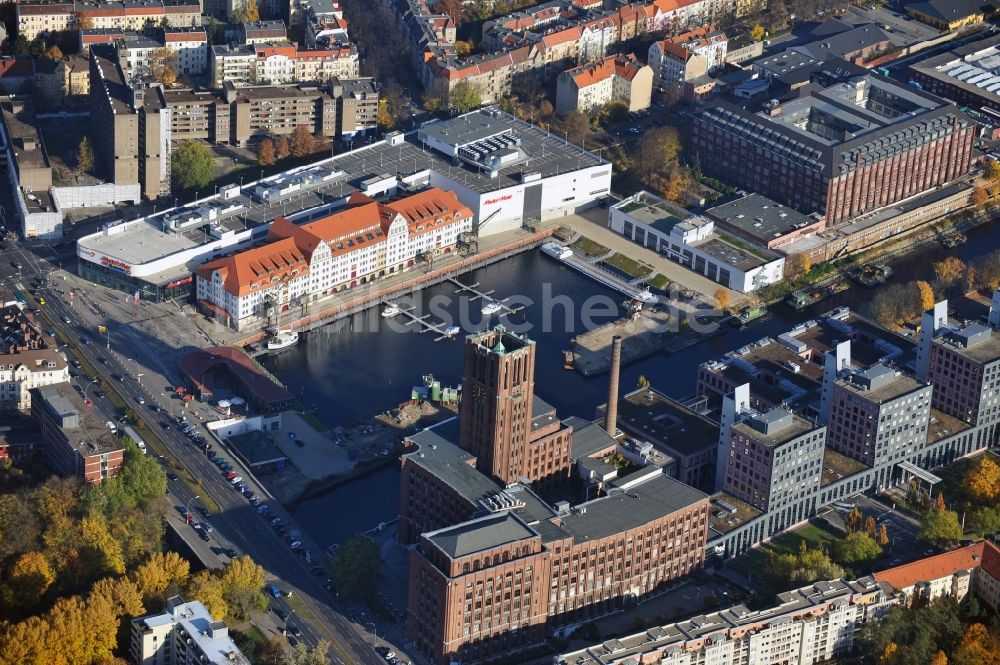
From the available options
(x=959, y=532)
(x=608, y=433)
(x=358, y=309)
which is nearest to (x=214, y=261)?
(x=358, y=309)

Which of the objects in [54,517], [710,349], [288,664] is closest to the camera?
[288,664]

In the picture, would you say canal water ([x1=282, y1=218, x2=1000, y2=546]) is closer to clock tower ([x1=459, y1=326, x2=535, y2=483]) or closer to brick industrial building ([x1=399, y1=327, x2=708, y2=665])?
brick industrial building ([x1=399, y1=327, x2=708, y2=665])

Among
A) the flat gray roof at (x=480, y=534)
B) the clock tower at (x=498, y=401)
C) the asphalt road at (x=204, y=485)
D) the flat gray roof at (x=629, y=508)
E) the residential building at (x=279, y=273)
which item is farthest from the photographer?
the residential building at (x=279, y=273)

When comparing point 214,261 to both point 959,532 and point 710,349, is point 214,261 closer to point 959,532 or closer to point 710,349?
point 710,349

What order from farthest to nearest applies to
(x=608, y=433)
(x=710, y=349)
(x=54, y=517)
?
(x=710, y=349)
(x=608, y=433)
(x=54, y=517)

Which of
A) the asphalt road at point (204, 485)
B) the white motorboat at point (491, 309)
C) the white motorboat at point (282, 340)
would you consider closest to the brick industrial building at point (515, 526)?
the asphalt road at point (204, 485)

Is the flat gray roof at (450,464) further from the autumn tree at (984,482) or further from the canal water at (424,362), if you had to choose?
the autumn tree at (984,482)

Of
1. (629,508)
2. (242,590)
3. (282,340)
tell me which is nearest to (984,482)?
(629,508)
